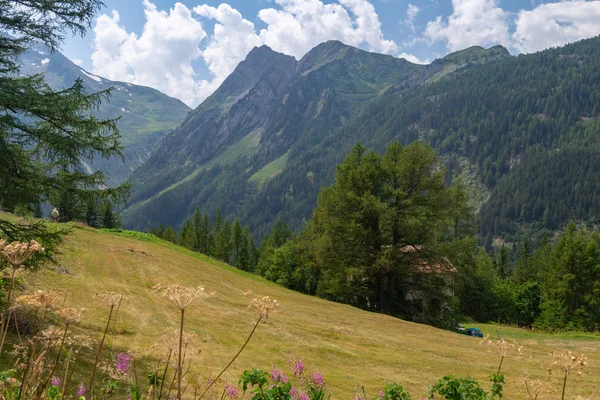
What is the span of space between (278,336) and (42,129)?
912 cm

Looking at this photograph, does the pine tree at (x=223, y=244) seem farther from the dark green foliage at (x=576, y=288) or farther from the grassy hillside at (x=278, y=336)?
the grassy hillside at (x=278, y=336)

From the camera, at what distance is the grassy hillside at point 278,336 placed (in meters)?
10.1

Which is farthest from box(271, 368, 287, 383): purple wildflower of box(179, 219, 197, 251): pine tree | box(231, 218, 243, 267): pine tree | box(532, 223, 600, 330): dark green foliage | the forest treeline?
box(231, 218, 243, 267): pine tree

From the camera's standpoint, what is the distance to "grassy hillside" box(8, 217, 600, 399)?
33.0 ft

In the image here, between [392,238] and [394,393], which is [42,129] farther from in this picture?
[392,238]

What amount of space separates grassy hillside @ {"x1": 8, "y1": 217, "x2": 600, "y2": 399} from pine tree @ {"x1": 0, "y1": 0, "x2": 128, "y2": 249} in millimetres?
2554

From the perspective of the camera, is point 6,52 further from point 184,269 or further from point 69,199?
point 184,269

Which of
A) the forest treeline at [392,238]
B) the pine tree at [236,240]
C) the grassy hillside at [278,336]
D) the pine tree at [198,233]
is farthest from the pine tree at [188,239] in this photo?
the grassy hillside at [278,336]

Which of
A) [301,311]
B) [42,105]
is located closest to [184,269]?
[301,311]

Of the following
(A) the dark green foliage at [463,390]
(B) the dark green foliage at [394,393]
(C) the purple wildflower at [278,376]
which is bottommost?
(C) the purple wildflower at [278,376]

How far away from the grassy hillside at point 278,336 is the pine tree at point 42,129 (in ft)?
8.38

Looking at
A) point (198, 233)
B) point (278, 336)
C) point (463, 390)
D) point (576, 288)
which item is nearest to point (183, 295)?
point (463, 390)

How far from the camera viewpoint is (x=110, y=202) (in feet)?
35.0

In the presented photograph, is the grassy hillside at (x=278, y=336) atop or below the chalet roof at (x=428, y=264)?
below
